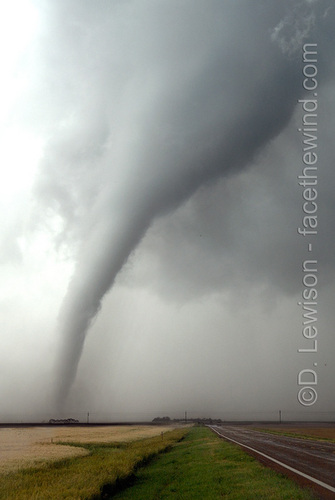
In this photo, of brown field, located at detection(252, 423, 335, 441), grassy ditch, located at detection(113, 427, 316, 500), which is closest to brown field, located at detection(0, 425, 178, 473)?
grassy ditch, located at detection(113, 427, 316, 500)

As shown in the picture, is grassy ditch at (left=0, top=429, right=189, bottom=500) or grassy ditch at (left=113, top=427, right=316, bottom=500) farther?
grassy ditch at (left=0, top=429, right=189, bottom=500)

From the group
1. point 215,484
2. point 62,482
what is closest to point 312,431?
point 215,484

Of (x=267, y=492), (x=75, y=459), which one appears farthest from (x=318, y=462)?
(x=75, y=459)

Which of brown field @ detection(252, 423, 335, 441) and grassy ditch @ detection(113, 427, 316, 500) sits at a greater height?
grassy ditch @ detection(113, 427, 316, 500)

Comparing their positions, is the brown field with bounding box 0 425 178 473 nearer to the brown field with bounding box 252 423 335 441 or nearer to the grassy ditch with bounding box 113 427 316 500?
the grassy ditch with bounding box 113 427 316 500

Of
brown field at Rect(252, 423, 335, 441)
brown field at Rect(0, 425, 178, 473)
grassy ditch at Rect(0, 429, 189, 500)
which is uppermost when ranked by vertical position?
grassy ditch at Rect(0, 429, 189, 500)

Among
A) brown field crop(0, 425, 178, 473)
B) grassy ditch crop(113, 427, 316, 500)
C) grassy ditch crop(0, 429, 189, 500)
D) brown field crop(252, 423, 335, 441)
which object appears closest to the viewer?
grassy ditch crop(113, 427, 316, 500)

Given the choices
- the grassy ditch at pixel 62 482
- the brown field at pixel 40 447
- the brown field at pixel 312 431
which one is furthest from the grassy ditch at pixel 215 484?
the brown field at pixel 312 431

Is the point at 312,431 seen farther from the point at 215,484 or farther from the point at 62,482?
the point at 62,482

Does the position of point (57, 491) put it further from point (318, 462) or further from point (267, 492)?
point (318, 462)

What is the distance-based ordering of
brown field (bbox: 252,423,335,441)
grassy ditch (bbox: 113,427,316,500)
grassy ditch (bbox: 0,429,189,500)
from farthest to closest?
1. brown field (bbox: 252,423,335,441)
2. grassy ditch (bbox: 0,429,189,500)
3. grassy ditch (bbox: 113,427,316,500)

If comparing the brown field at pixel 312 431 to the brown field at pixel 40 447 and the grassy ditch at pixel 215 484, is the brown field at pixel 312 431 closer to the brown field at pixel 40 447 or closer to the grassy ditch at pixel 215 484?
the brown field at pixel 40 447
